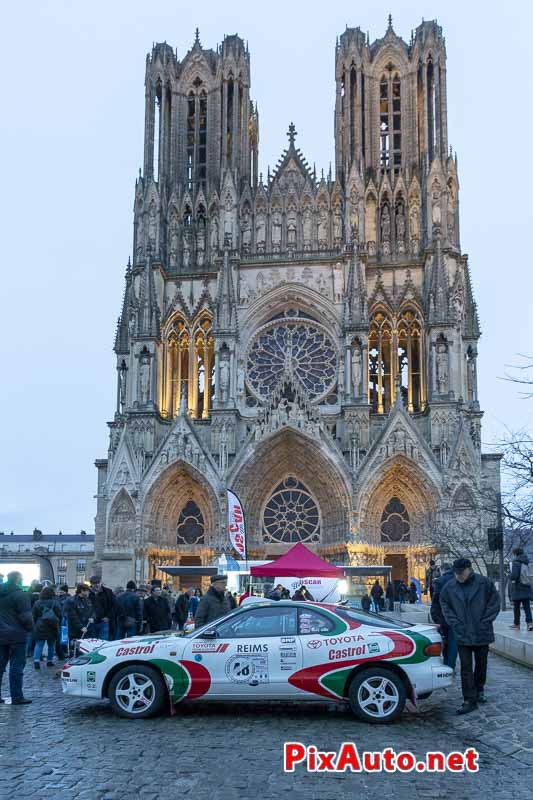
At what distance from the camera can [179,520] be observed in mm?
39438

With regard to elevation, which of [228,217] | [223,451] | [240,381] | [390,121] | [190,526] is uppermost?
[390,121]

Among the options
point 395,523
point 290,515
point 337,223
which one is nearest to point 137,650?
point 395,523

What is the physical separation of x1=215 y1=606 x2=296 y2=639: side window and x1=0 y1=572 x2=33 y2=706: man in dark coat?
8.82 feet

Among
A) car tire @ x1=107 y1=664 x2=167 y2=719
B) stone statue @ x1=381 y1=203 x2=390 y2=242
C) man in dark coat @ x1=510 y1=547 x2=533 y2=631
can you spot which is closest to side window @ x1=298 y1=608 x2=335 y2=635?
car tire @ x1=107 y1=664 x2=167 y2=719

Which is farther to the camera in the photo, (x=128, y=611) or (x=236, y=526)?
(x=236, y=526)

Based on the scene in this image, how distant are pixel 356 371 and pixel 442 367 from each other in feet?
11.9

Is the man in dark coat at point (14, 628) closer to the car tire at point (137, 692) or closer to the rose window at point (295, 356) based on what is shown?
the car tire at point (137, 692)

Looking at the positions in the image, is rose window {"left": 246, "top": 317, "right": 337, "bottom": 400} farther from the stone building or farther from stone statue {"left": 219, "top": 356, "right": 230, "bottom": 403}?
stone statue {"left": 219, "top": 356, "right": 230, "bottom": 403}

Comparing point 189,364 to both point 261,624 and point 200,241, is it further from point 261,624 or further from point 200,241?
point 261,624

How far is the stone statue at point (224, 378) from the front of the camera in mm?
39125

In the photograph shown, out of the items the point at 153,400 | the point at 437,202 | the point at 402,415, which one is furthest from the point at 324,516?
the point at 437,202

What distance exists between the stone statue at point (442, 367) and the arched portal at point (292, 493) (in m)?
5.44

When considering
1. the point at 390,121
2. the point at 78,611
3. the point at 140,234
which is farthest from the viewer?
the point at 390,121

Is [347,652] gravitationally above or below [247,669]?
above
